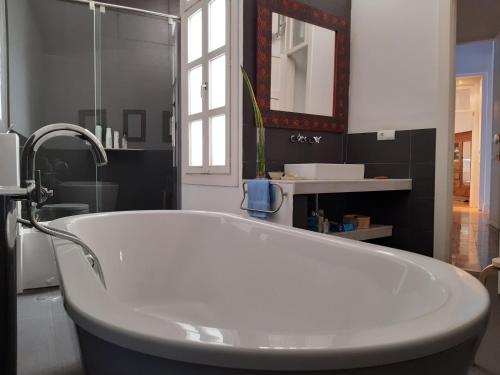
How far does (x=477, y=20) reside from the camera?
474 cm

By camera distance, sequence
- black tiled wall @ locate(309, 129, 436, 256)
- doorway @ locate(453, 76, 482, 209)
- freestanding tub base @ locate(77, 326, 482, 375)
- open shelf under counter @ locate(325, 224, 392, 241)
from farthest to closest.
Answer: doorway @ locate(453, 76, 482, 209) < black tiled wall @ locate(309, 129, 436, 256) < open shelf under counter @ locate(325, 224, 392, 241) < freestanding tub base @ locate(77, 326, 482, 375)

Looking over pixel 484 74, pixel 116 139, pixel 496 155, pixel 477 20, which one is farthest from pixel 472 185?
pixel 116 139

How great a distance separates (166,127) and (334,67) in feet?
Answer: 5.82

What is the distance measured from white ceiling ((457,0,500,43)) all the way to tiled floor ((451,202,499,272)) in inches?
96.6

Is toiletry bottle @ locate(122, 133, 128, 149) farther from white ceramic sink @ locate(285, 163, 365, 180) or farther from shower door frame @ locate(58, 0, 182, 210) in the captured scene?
white ceramic sink @ locate(285, 163, 365, 180)

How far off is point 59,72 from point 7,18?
2.04 feet

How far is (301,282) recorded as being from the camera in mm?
1602

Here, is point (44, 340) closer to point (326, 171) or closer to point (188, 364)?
point (188, 364)

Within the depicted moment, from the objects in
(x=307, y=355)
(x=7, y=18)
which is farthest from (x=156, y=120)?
(x=307, y=355)

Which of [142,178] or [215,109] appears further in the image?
[142,178]

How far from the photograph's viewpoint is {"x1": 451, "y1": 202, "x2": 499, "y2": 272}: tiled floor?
3299mm

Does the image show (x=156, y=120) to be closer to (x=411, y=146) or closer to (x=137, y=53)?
(x=137, y=53)

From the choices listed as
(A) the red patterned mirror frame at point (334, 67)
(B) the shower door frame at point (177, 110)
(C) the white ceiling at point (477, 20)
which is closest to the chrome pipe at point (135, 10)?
(B) the shower door frame at point (177, 110)

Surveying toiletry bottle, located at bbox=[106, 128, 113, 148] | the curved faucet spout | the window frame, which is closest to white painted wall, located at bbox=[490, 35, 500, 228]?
the window frame
